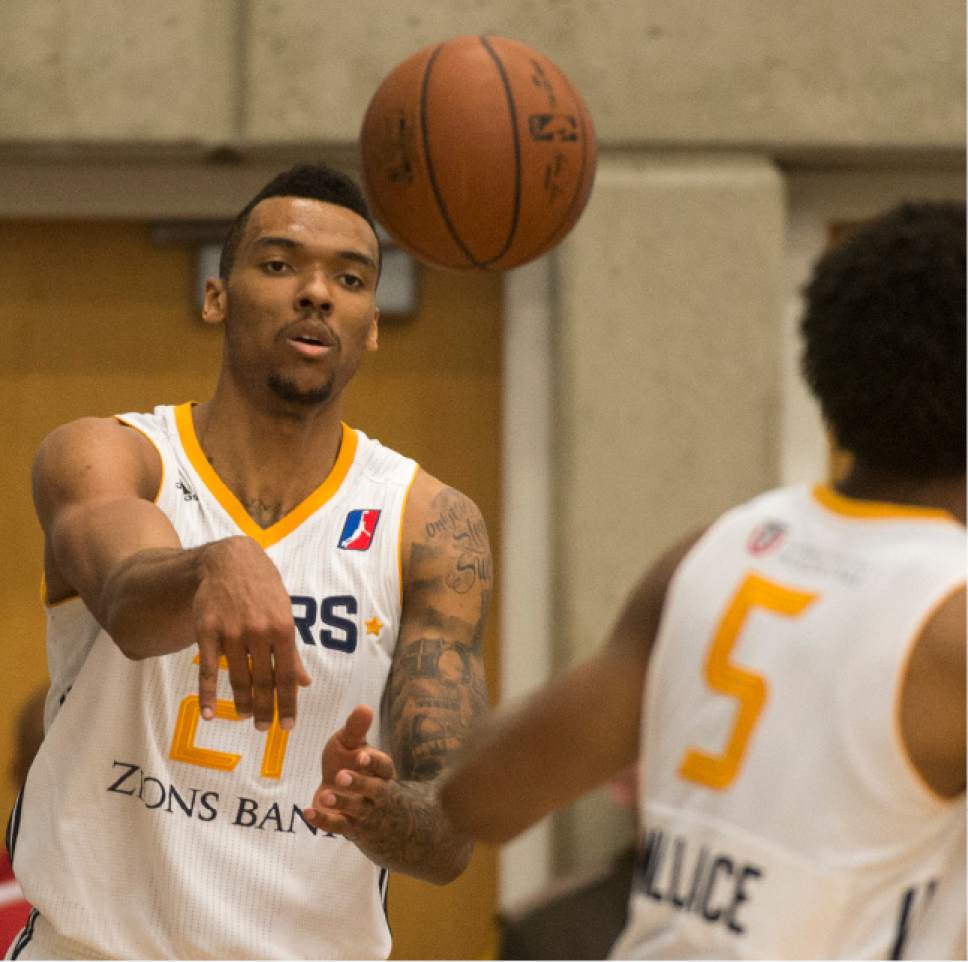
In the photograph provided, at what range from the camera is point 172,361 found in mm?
5453

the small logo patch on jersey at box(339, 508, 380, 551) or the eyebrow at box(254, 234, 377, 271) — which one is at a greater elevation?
the eyebrow at box(254, 234, 377, 271)

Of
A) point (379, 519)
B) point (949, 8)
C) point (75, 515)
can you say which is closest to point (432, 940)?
point (379, 519)

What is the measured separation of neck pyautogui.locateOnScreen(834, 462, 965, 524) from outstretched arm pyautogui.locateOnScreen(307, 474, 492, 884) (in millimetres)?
841

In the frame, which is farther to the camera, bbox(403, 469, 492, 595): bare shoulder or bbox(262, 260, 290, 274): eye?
bbox(262, 260, 290, 274): eye

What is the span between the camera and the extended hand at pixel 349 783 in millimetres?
2422

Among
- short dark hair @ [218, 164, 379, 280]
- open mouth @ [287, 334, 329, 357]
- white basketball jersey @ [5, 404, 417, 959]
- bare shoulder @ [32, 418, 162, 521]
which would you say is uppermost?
short dark hair @ [218, 164, 379, 280]

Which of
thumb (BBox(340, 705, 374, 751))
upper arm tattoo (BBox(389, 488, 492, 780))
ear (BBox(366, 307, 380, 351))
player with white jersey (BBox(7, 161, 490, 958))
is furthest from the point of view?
ear (BBox(366, 307, 380, 351))

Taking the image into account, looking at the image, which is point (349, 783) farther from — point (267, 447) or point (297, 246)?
point (297, 246)

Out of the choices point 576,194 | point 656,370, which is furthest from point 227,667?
point 656,370

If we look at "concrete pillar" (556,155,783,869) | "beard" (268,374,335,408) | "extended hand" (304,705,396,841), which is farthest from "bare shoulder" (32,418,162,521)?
"concrete pillar" (556,155,783,869)

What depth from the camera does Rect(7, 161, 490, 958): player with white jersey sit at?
8.70ft

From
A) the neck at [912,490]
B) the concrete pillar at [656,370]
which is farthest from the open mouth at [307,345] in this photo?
the concrete pillar at [656,370]

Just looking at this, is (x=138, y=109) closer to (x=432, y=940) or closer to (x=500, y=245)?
(x=500, y=245)

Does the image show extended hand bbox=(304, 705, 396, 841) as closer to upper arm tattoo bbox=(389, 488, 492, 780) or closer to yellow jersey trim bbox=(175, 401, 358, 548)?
upper arm tattoo bbox=(389, 488, 492, 780)
